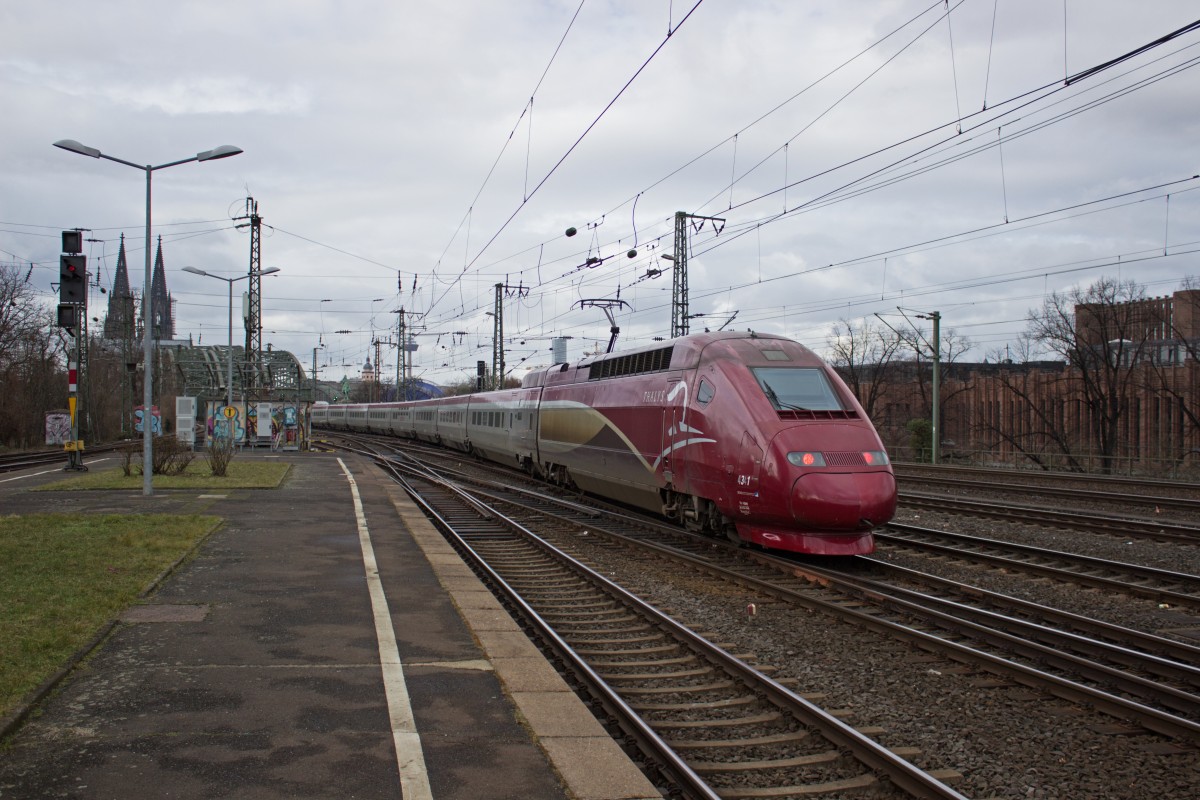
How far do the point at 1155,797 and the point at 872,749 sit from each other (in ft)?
4.90

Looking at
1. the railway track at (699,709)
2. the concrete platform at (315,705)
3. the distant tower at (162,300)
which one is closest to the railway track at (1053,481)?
Answer: the railway track at (699,709)

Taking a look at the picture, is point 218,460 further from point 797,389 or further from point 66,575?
point 797,389

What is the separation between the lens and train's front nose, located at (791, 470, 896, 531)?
10.6 m

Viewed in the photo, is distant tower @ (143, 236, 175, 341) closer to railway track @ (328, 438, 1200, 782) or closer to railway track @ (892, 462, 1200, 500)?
railway track @ (892, 462, 1200, 500)

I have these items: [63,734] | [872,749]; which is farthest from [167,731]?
[872,749]

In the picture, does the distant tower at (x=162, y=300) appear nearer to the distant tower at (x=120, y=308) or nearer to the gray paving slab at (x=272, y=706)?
the distant tower at (x=120, y=308)

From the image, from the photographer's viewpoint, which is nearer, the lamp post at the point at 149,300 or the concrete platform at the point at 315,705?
the concrete platform at the point at 315,705

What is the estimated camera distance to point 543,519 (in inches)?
708

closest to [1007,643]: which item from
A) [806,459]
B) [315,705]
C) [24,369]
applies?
[806,459]

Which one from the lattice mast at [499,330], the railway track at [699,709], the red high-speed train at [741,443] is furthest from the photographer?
the lattice mast at [499,330]

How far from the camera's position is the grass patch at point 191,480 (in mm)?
21750

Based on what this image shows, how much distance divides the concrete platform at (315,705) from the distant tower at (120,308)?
46.8 metres

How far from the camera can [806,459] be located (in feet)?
35.6

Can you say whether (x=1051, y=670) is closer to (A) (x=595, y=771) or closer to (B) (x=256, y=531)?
(A) (x=595, y=771)
